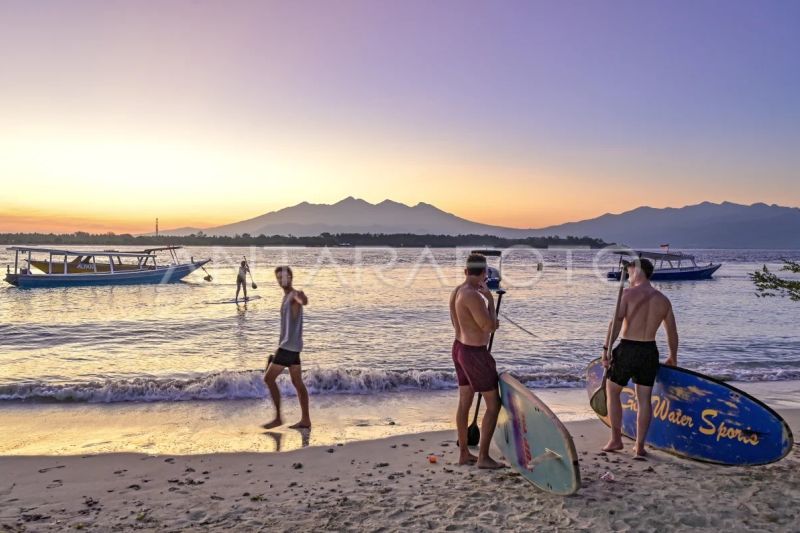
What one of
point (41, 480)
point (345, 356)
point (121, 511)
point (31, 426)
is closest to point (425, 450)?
point (121, 511)

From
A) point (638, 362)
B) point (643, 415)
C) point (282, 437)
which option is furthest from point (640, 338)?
point (282, 437)

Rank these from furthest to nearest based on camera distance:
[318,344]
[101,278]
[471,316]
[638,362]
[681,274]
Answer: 1. [681,274]
2. [101,278]
3. [318,344]
4. [638,362]
5. [471,316]

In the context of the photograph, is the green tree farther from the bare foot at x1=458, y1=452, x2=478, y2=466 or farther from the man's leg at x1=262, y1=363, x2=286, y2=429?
the man's leg at x1=262, y1=363, x2=286, y2=429

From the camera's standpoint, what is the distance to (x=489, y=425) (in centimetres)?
511

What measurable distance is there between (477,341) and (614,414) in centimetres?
194

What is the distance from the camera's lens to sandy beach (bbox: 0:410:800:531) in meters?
4.03

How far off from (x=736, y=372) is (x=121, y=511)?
1139 cm

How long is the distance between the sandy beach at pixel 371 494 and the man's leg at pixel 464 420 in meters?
0.16

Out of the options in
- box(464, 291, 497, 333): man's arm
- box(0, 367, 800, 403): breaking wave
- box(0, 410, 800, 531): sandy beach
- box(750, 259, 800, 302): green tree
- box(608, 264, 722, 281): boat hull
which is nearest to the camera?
box(0, 410, 800, 531): sandy beach

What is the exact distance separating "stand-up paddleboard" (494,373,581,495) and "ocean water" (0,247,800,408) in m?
4.28

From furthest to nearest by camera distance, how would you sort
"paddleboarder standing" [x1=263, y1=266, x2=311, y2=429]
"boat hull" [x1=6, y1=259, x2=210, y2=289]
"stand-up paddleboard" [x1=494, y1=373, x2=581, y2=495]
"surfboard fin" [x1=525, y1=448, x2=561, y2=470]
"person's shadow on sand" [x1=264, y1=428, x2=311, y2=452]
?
"boat hull" [x1=6, y1=259, x2=210, y2=289], "paddleboarder standing" [x1=263, y1=266, x2=311, y2=429], "person's shadow on sand" [x1=264, y1=428, x2=311, y2=452], "surfboard fin" [x1=525, y1=448, x2=561, y2=470], "stand-up paddleboard" [x1=494, y1=373, x2=581, y2=495]

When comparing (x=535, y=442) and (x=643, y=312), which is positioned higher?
(x=643, y=312)

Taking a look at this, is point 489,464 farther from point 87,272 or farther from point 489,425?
point 87,272

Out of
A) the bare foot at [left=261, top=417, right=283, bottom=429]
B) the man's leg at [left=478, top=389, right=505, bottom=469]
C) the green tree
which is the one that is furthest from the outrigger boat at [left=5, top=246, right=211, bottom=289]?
the green tree
